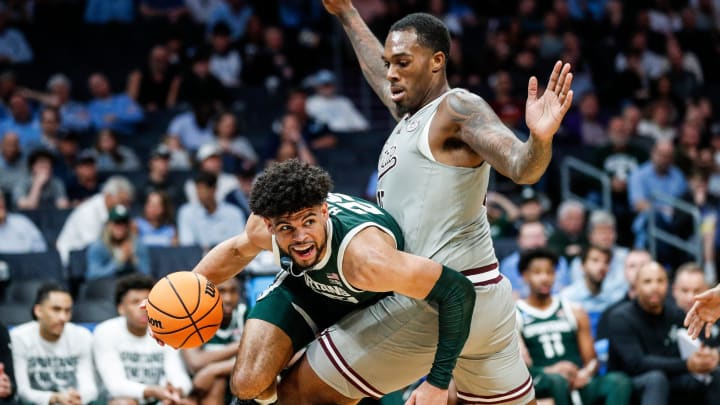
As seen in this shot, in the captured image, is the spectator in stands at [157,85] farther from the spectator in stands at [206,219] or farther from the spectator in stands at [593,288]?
the spectator in stands at [593,288]

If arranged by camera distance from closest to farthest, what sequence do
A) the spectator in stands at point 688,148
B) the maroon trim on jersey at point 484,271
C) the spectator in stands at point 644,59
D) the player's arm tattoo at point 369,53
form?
the maroon trim on jersey at point 484,271 < the player's arm tattoo at point 369,53 < the spectator in stands at point 688,148 < the spectator in stands at point 644,59

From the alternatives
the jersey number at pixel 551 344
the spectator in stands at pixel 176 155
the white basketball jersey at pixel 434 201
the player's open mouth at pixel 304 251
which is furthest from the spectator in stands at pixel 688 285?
the spectator in stands at pixel 176 155

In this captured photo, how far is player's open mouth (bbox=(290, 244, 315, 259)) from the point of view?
14.4 ft

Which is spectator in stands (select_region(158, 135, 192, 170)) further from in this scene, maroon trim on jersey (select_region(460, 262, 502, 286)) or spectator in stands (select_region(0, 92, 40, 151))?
maroon trim on jersey (select_region(460, 262, 502, 286))

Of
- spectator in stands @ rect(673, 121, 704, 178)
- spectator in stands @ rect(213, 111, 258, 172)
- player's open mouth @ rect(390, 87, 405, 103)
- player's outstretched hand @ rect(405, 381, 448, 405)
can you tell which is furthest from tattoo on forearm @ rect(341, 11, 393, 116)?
spectator in stands @ rect(673, 121, 704, 178)

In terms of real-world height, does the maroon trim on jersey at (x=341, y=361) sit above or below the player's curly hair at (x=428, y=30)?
below

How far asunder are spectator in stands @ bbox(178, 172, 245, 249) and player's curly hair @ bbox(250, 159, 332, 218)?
548 centimetres

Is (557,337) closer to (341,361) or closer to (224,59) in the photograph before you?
(341,361)

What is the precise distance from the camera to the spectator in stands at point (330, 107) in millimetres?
12672

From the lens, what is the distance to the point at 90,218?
9656mm

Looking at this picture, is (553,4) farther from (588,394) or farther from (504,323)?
(504,323)

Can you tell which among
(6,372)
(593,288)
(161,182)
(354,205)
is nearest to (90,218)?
(161,182)

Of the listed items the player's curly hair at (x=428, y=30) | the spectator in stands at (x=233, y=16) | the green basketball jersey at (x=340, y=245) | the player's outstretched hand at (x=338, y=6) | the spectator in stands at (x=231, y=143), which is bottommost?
the spectator in stands at (x=231, y=143)

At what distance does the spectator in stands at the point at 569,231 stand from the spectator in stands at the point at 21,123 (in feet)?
17.7
